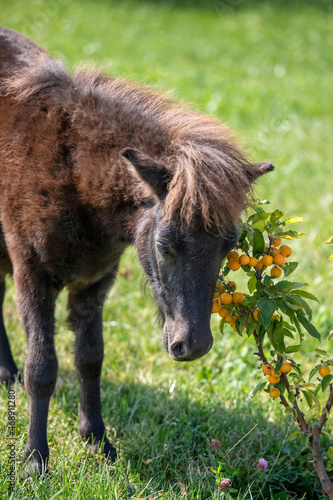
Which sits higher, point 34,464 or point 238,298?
point 238,298

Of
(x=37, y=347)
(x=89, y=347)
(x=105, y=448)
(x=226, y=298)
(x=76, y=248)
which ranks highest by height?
(x=226, y=298)

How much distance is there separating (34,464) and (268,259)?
1.72m

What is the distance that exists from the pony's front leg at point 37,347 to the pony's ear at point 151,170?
2.91 feet

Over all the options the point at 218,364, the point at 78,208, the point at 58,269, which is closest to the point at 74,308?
the point at 58,269

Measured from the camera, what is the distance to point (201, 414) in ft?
12.1

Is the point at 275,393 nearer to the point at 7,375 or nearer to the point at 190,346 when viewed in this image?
the point at 190,346

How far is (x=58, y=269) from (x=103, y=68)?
1.30 metres

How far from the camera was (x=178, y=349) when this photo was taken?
257cm

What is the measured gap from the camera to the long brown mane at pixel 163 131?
8.27 ft

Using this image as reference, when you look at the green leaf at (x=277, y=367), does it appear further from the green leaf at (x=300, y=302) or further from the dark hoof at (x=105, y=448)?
the dark hoof at (x=105, y=448)

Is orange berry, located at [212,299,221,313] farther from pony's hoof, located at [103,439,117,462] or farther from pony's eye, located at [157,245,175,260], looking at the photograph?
pony's hoof, located at [103,439,117,462]

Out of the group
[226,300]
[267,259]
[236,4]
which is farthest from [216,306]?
[236,4]

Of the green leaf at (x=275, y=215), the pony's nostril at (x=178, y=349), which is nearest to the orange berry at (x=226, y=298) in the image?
the pony's nostril at (x=178, y=349)

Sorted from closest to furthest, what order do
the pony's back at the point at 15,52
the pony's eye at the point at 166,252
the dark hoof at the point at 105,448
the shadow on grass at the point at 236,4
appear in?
the pony's eye at the point at 166,252
the dark hoof at the point at 105,448
the pony's back at the point at 15,52
the shadow on grass at the point at 236,4
